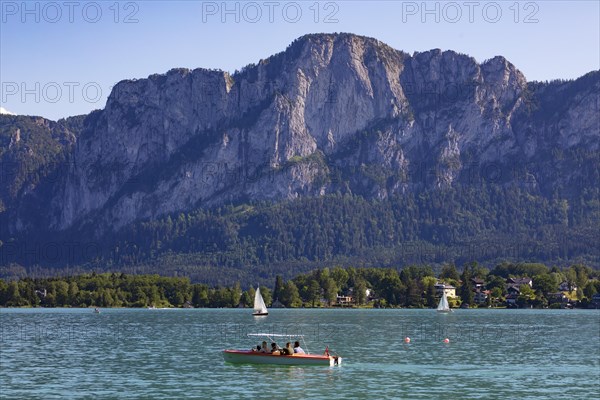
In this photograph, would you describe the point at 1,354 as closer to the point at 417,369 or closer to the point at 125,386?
the point at 125,386

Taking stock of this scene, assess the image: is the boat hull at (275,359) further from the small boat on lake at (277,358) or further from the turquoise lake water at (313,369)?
the turquoise lake water at (313,369)

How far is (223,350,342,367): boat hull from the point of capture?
410 feet

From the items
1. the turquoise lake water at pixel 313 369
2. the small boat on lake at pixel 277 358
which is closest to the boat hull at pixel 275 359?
the small boat on lake at pixel 277 358

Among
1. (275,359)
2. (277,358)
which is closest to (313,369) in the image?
(277,358)

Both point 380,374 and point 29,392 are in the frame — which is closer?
point 29,392

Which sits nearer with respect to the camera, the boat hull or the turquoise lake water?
the turquoise lake water

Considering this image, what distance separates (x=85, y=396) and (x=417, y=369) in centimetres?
4311

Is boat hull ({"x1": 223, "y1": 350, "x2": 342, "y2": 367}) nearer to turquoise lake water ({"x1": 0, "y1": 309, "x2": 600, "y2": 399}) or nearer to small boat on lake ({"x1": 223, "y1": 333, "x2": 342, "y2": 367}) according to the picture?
small boat on lake ({"x1": 223, "y1": 333, "x2": 342, "y2": 367})

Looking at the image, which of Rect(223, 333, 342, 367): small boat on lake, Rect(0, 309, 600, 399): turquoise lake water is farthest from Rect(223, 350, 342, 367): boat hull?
Rect(0, 309, 600, 399): turquoise lake water

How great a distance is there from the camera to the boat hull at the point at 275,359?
125 meters

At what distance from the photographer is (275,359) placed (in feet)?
421

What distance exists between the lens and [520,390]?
106250 mm

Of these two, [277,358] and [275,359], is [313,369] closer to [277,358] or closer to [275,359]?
[277,358]

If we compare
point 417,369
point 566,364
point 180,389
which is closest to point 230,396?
point 180,389
